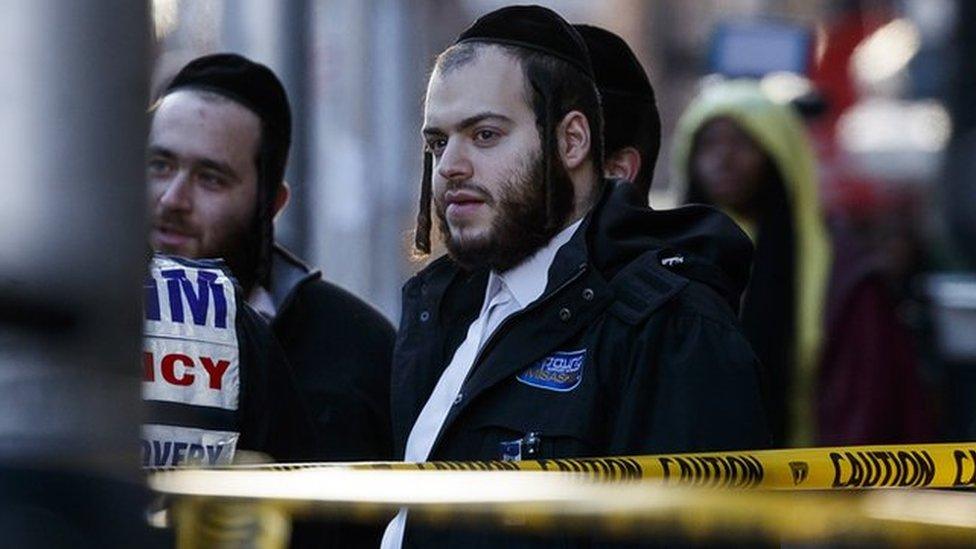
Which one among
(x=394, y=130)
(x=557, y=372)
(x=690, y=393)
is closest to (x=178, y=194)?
(x=557, y=372)

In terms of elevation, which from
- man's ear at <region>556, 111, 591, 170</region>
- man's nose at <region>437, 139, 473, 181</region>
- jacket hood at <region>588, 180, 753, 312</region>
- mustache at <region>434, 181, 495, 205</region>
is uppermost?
man's ear at <region>556, 111, 591, 170</region>

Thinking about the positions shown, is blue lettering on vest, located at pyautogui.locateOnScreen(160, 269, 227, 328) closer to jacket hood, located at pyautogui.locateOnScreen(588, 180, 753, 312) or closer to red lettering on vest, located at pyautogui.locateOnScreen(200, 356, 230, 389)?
red lettering on vest, located at pyautogui.locateOnScreen(200, 356, 230, 389)

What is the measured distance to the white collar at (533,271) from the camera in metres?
3.24

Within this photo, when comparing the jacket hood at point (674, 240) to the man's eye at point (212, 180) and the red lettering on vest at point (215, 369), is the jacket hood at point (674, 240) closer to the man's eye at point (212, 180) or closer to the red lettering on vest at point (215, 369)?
the red lettering on vest at point (215, 369)

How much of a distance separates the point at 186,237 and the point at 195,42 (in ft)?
10.0

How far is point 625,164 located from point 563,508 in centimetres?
233

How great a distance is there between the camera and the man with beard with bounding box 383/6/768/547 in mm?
3031

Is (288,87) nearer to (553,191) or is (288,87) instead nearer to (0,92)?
(553,191)

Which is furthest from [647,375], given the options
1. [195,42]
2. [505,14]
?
[195,42]

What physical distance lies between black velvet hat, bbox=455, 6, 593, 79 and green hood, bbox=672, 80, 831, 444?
2.76 metres

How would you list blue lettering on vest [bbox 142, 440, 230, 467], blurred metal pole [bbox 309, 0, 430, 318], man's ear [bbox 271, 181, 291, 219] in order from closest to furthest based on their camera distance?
blue lettering on vest [bbox 142, 440, 230, 467] → man's ear [bbox 271, 181, 291, 219] → blurred metal pole [bbox 309, 0, 430, 318]

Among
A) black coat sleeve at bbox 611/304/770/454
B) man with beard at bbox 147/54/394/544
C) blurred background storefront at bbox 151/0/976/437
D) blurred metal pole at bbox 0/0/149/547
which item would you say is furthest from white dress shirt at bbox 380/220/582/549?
blurred metal pole at bbox 0/0/149/547

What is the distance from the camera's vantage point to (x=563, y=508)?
1.59 m

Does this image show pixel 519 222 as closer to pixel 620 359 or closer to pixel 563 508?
pixel 620 359
